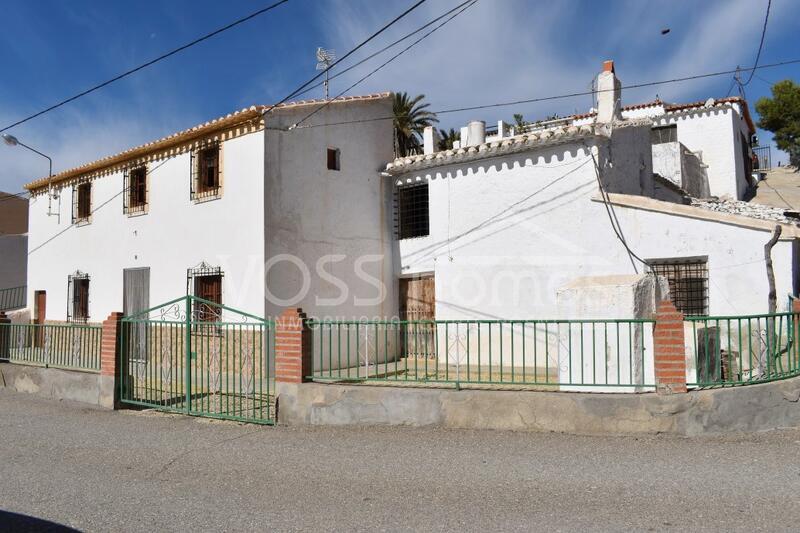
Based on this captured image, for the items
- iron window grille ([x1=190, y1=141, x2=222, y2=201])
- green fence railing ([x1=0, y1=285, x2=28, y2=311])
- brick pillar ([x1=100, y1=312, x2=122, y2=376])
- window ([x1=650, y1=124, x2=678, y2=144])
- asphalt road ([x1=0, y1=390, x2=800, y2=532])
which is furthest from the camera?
green fence railing ([x1=0, y1=285, x2=28, y2=311])

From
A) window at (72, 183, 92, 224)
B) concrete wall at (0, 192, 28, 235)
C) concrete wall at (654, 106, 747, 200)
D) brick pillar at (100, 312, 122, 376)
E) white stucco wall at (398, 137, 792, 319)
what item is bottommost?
brick pillar at (100, 312, 122, 376)

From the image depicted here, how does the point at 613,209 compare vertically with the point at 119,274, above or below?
above

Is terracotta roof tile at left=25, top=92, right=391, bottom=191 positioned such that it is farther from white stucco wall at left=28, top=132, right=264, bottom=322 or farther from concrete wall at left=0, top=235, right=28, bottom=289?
concrete wall at left=0, top=235, right=28, bottom=289

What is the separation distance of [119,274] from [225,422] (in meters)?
7.98

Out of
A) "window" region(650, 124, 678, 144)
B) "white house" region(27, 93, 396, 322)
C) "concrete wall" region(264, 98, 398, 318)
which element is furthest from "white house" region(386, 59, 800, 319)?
"window" region(650, 124, 678, 144)

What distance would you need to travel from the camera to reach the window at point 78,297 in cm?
1484

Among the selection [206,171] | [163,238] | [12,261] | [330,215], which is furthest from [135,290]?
[12,261]

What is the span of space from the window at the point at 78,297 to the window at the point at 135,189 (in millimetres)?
2529

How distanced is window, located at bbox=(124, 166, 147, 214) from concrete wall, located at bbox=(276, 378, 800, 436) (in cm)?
866

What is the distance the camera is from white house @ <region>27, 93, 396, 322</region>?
35.6 ft

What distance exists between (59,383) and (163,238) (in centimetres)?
428

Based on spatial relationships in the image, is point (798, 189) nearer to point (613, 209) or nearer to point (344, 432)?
point (613, 209)

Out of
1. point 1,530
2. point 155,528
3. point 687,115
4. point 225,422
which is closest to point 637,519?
point 155,528

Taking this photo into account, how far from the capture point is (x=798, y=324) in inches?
241
